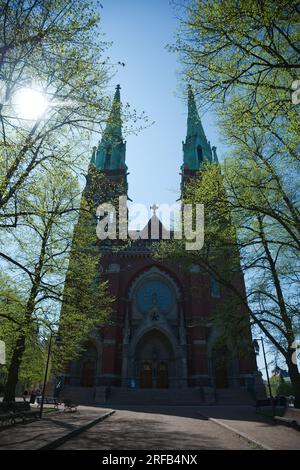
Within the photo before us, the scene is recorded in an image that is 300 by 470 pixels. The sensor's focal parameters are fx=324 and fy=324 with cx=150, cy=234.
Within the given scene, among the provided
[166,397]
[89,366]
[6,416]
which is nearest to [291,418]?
[6,416]

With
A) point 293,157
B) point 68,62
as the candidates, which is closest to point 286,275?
point 293,157

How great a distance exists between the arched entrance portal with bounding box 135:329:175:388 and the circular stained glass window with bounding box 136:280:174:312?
254 centimetres

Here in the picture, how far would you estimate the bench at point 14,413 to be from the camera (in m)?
10.9

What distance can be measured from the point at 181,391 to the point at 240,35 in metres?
23.8

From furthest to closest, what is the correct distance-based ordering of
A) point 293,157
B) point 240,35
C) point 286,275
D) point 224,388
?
1. point 224,388
2. point 286,275
3. point 293,157
4. point 240,35

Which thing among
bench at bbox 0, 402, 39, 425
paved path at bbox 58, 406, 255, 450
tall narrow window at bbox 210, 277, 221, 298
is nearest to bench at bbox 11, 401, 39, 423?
bench at bbox 0, 402, 39, 425

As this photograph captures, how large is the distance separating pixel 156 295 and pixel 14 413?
769 inches

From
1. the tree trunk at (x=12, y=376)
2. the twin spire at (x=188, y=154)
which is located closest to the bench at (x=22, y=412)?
the tree trunk at (x=12, y=376)

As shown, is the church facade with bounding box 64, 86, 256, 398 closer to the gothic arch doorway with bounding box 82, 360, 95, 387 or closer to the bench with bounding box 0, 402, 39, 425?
the gothic arch doorway with bounding box 82, 360, 95, 387

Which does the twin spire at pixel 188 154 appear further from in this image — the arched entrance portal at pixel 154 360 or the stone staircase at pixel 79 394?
the stone staircase at pixel 79 394

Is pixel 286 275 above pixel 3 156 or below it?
below

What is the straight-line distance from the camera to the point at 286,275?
1406cm

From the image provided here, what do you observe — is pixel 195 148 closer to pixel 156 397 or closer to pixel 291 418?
pixel 156 397

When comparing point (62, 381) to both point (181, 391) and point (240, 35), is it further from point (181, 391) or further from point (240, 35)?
point (240, 35)
